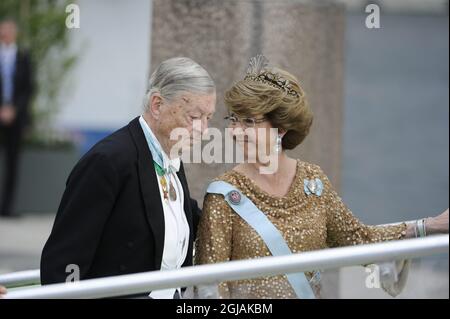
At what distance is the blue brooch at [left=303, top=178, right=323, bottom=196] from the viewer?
4020 millimetres

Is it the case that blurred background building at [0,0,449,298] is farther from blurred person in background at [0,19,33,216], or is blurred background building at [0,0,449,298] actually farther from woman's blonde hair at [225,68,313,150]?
woman's blonde hair at [225,68,313,150]

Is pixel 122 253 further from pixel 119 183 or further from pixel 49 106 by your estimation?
pixel 49 106

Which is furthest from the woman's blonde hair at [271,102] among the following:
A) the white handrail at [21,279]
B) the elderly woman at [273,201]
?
the white handrail at [21,279]

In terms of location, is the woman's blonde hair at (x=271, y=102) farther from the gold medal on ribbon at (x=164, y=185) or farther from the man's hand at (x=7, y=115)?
the man's hand at (x=7, y=115)

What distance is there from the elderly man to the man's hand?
8.39m

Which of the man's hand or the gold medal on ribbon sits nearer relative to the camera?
the gold medal on ribbon

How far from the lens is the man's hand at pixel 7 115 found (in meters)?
12.0

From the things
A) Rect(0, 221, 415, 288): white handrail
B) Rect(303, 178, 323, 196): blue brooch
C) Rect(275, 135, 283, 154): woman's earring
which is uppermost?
Rect(275, 135, 283, 154): woman's earring

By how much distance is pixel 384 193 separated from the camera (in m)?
12.7

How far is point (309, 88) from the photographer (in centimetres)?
602

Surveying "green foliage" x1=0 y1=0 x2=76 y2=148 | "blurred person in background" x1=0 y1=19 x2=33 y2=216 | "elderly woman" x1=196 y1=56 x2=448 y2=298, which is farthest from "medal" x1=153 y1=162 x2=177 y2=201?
"green foliage" x1=0 y1=0 x2=76 y2=148

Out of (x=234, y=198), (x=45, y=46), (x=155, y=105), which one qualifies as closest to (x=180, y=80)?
(x=155, y=105)

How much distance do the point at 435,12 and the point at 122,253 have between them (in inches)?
524

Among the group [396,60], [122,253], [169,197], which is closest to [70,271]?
[122,253]
